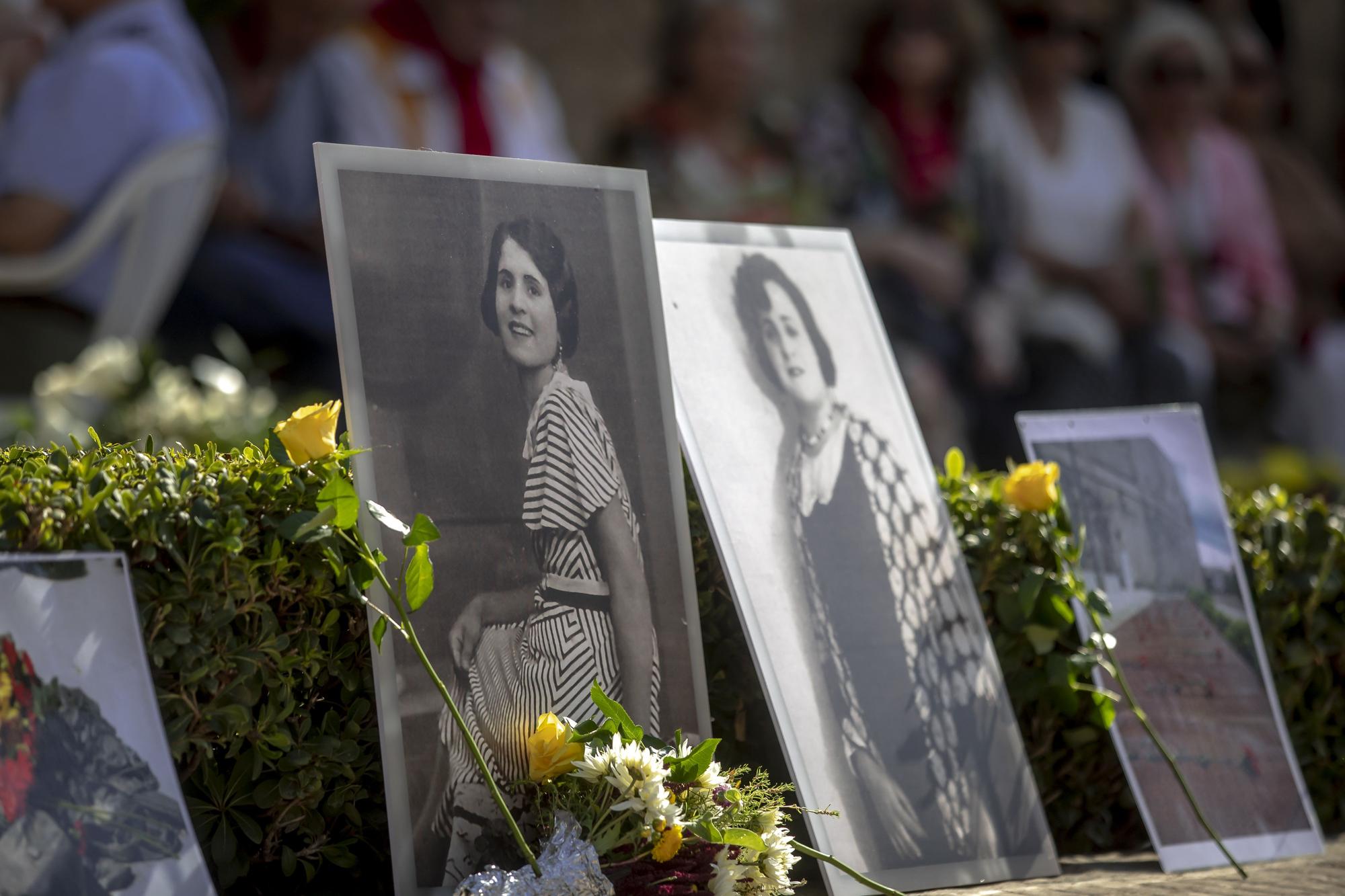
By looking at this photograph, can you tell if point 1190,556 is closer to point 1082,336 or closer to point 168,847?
point 168,847

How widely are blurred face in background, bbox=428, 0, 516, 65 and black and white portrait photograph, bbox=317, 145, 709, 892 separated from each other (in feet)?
12.9

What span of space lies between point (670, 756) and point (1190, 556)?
141 centimetres

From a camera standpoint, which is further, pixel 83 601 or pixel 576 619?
pixel 576 619

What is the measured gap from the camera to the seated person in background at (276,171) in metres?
5.04

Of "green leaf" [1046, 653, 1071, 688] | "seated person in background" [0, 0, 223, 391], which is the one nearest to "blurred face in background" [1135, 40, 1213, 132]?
"seated person in background" [0, 0, 223, 391]

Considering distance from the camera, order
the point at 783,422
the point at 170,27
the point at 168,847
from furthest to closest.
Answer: the point at 170,27 → the point at 783,422 → the point at 168,847

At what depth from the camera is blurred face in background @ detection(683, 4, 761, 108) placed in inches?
259

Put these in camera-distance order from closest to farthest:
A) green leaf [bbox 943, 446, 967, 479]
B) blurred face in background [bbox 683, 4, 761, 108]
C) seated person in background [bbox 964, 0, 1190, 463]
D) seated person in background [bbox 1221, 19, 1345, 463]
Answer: green leaf [bbox 943, 446, 967, 479] < blurred face in background [bbox 683, 4, 761, 108] < seated person in background [bbox 964, 0, 1190, 463] < seated person in background [bbox 1221, 19, 1345, 463]

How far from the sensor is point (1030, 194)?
7410 mm

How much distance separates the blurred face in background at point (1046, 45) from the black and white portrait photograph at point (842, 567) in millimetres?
5654

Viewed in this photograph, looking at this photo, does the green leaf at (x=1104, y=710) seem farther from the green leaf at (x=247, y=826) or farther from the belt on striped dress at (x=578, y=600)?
the green leaf at (x=247, y=826)

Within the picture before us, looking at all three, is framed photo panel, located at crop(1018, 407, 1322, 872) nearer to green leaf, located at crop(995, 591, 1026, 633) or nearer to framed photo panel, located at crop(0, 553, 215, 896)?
green leaf, located at crop(995, 591, 1026, 633)

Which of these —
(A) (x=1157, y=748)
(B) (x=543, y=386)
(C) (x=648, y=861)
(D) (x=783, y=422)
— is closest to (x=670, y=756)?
(C) (x=648, y=861)

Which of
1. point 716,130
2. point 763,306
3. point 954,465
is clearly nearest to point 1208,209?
point 716,130
